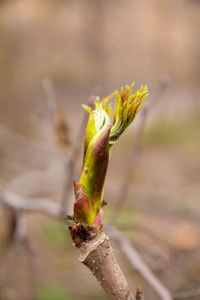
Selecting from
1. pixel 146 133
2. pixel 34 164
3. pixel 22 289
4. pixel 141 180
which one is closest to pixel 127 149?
pixel 146 133

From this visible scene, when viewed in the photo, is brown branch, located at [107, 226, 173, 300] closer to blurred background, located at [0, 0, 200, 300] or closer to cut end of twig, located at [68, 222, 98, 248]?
cut end of twig, located at [68, 222, 98, 248]

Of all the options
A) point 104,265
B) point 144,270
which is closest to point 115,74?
point 144,270

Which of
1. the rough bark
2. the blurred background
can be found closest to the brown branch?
the rough bark

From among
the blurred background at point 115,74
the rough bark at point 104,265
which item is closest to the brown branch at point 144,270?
the rough bark at point 104,265

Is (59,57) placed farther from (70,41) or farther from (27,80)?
(27,80)

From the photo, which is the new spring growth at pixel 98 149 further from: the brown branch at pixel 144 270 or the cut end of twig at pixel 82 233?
the brown branch at pixel 144 270

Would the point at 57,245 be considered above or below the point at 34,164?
below
